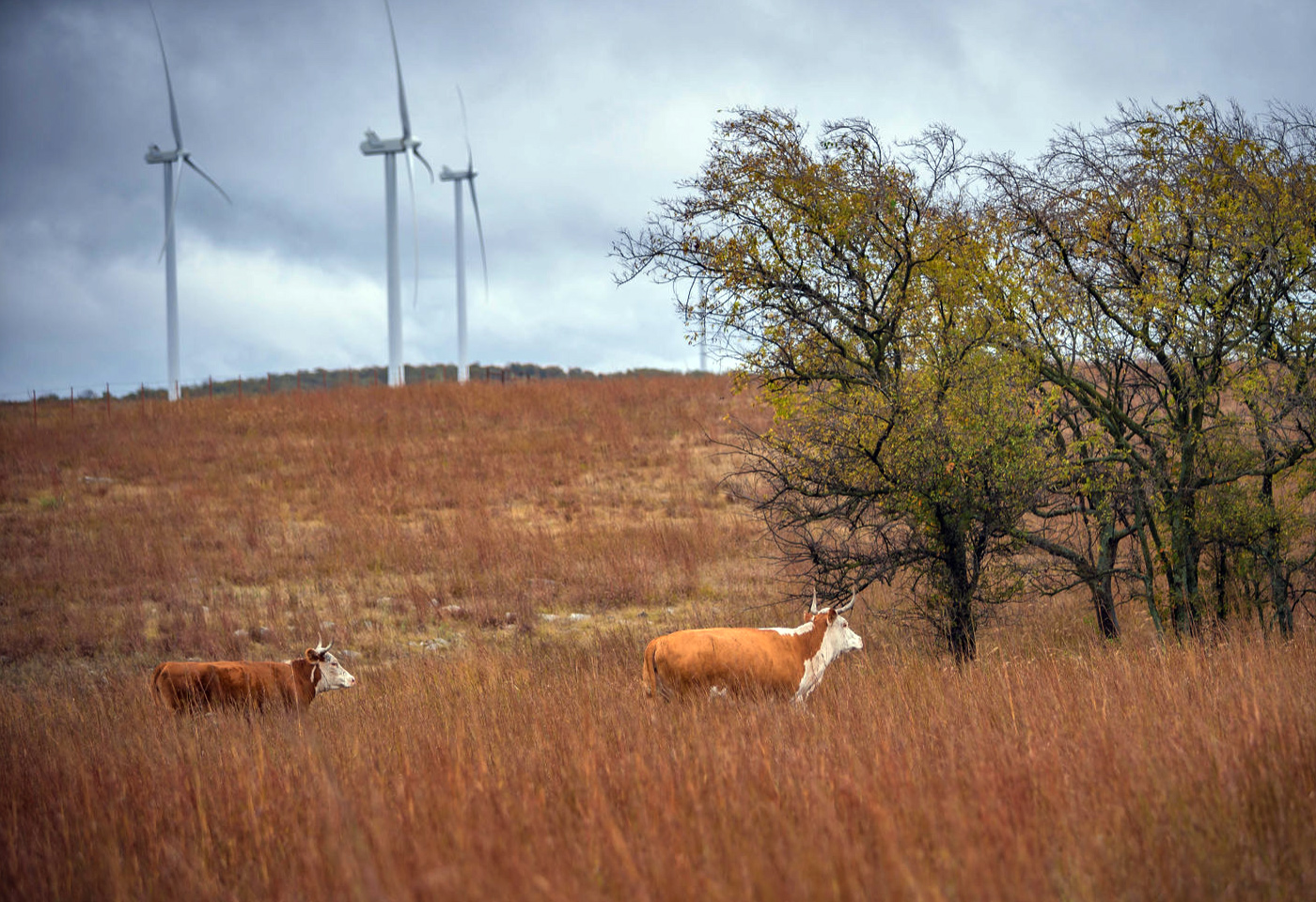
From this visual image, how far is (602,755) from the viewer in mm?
5832

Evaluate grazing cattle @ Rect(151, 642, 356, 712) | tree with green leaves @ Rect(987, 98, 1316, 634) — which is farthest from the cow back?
tree with green leaves @ Rect(987, 98, 1316, 634)

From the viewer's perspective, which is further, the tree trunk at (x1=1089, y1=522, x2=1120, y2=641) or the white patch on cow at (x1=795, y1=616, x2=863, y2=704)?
the tree trunk at (x1=1089, y1=522, x2=1120, y2=641)

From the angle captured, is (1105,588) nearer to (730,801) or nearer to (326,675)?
(730,801)

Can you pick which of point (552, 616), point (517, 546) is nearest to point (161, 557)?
point (517, 546)

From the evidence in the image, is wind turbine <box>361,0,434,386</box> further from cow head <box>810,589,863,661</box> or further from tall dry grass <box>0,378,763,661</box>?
cow head <box>810,589,863,661</box>

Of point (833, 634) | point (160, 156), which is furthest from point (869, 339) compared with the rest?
point (160, 156)

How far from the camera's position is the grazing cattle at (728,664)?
8.66 m

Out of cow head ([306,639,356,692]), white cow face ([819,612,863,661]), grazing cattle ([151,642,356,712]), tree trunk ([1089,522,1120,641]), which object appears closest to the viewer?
grazing cattle ([151,642,356,712])

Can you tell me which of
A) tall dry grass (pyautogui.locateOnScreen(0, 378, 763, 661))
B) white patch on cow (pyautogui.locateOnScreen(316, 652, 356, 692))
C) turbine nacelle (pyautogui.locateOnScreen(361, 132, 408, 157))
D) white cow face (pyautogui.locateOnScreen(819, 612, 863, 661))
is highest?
turbine nacelle (pyautogui.locateOnScreen(361, 132, 408, 157))

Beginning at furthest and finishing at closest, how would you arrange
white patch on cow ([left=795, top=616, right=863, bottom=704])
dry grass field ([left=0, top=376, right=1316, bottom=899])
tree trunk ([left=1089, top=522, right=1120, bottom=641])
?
tree trunk ([left=1089, top=522, right=1120, bottom=641]) → white patch on cow ([left=795, top=616, right=863, bottom=704]) → dry grass field ([left=0, top=376, right=1316, bottom=899])

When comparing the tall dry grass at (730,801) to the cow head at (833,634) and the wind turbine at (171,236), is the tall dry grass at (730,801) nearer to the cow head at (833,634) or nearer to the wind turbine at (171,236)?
the cow head at (833,634)

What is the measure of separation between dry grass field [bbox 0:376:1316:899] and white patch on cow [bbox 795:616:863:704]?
263mm

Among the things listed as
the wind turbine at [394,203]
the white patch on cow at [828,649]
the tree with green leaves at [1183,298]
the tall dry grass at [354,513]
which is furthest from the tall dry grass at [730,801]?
the wind turbine at [394,203]

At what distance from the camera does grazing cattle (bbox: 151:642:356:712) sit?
9570mm
